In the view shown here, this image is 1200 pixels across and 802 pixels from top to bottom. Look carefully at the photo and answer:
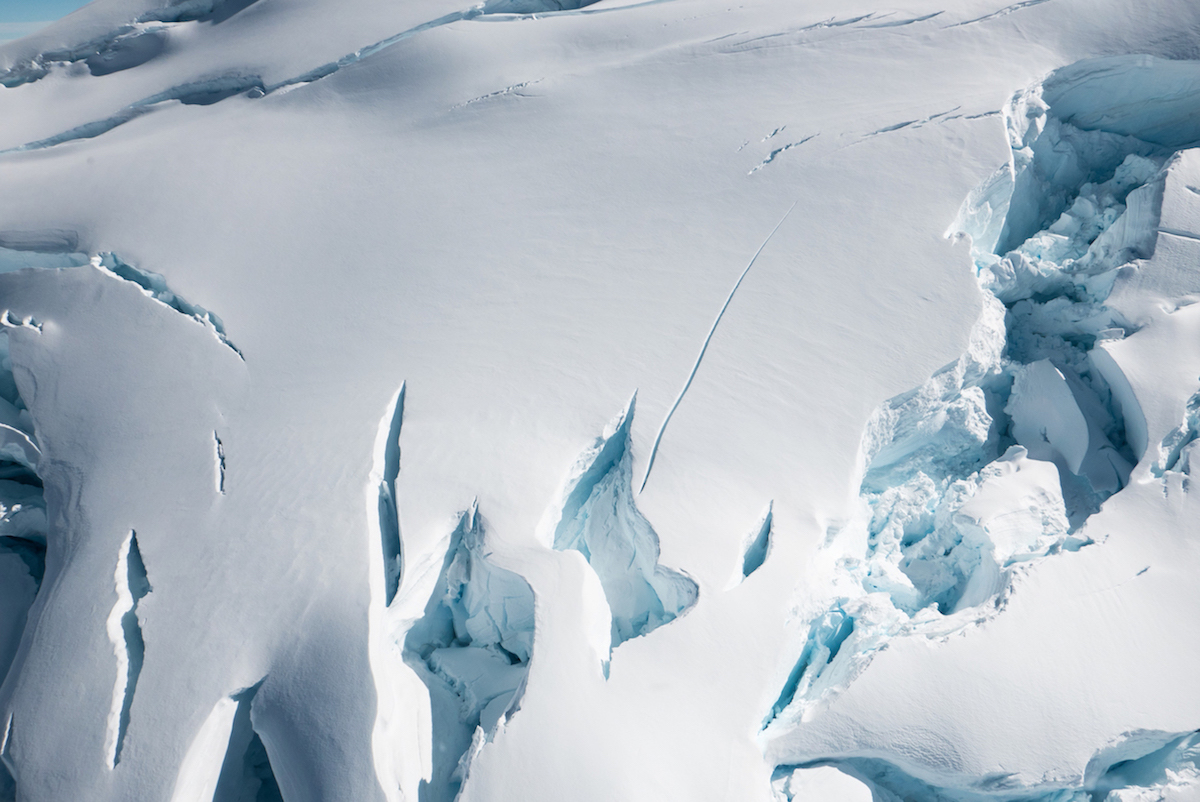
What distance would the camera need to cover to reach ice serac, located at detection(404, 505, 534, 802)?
2625mm

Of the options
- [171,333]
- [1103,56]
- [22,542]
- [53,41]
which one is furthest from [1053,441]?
[53,41]

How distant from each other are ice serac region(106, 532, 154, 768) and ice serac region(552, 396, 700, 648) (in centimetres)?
161

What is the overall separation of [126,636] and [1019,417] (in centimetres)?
382

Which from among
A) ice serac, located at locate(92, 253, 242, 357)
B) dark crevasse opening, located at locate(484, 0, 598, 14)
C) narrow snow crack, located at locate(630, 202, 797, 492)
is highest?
dark crevasse opening, located at locate(484, 0, 598, 14)

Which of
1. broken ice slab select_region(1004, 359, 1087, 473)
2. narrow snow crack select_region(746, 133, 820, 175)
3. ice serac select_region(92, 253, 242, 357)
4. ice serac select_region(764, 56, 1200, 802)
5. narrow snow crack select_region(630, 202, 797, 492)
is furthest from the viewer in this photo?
narrow snow crack select_region(746, 133, 820, 175)

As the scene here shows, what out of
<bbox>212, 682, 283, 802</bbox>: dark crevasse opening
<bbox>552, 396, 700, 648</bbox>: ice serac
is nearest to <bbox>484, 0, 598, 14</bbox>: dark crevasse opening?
<bbox>552, 396, 700, 648</bbox>: ice serac

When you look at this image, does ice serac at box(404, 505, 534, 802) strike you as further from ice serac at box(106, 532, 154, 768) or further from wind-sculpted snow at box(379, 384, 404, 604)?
ice serac at box(106, 532, 154, 768)

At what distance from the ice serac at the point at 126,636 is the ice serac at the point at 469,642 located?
3.23ft

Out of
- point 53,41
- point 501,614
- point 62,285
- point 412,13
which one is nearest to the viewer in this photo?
point 501,614

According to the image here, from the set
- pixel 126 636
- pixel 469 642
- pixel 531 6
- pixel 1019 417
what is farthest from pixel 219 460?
pixel 1019 417

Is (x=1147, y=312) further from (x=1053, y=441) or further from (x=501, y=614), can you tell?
(x=501, y=614)

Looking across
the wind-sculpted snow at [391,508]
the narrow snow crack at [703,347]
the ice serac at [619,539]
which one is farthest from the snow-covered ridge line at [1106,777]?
the wind-sculpted snow at [391,508]

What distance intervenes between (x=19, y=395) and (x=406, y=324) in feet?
6.65

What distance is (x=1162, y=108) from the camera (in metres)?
3.89
